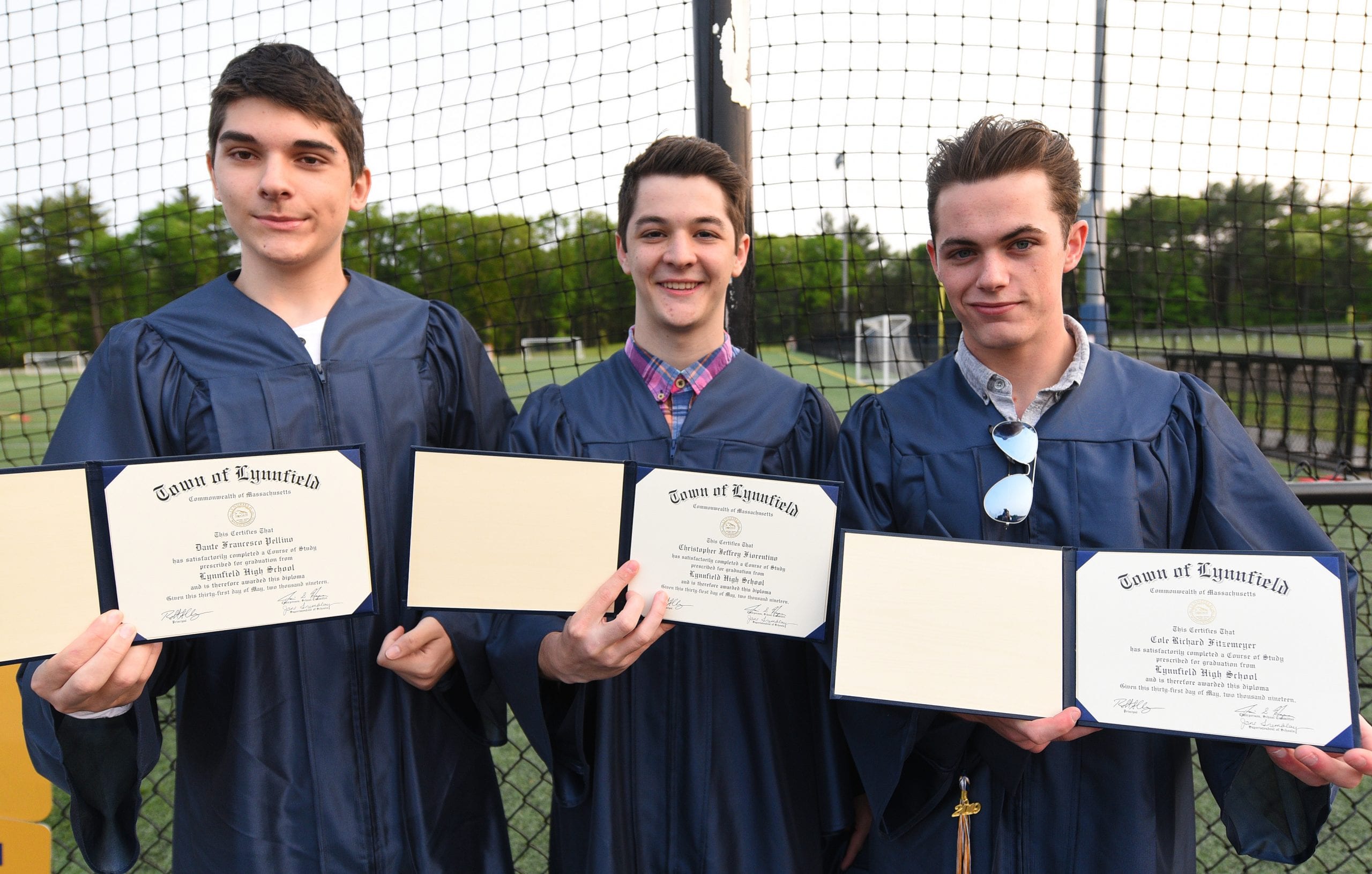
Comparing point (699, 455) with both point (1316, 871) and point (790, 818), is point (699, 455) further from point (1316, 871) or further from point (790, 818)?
point (1316, 871)

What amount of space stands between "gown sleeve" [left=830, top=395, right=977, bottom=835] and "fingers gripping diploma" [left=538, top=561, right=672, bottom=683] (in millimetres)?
451

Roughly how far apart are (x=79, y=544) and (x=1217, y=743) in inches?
87.4

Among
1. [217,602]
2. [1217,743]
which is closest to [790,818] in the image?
[1217,743]

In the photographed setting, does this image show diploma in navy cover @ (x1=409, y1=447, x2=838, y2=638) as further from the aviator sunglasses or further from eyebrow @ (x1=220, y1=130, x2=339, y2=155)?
eyebrow @ (x1=220, y1=130, x2=339, y2=155)

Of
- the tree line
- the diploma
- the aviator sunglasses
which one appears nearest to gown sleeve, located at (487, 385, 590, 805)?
the aviator sunglasses

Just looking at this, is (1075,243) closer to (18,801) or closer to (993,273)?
(993,273)

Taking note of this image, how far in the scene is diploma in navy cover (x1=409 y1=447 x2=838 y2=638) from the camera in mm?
1712

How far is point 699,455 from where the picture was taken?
1.98 meters

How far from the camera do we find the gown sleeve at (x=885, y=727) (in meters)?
1.79

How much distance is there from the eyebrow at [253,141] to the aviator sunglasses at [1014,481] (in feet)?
5.13

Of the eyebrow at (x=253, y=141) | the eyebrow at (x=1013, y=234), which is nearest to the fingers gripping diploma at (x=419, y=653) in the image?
the eyebrow at (x=253, y=141)

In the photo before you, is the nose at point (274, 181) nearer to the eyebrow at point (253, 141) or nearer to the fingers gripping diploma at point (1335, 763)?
the eyebrow at point (253, 141)
